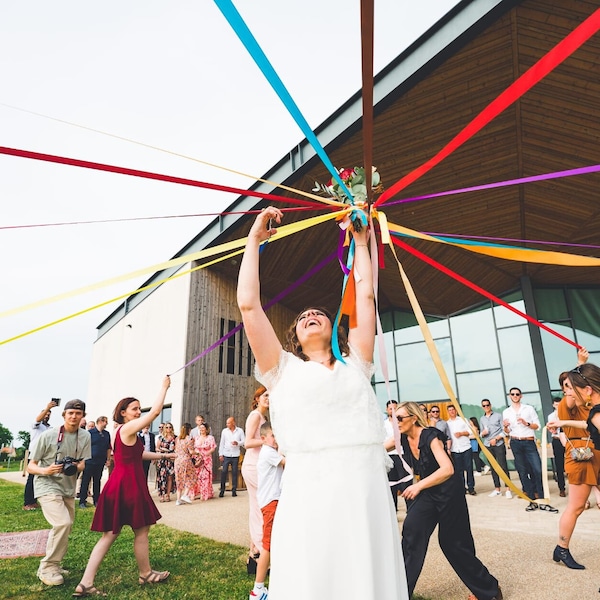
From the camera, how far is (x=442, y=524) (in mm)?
3336

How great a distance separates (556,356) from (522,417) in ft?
21.9

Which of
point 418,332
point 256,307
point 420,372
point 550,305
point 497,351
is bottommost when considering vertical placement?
point 256,307

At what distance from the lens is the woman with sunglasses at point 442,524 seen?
3.23 metres

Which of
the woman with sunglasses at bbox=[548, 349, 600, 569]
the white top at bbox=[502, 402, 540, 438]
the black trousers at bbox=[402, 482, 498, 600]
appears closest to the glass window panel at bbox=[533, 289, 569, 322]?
the white top at bbox=[502, 402, 540, 438]

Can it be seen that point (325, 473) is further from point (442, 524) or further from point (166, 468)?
point (166, 468)

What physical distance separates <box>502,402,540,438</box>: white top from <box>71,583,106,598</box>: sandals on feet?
6.85m

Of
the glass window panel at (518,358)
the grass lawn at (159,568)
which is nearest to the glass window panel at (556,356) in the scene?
the glass window panel at (518,358)

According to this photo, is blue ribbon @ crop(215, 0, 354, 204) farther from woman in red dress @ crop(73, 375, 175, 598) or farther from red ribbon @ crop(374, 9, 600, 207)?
woman in red dress @ crop(73, 375, 175, 598)

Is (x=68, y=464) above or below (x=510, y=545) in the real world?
above

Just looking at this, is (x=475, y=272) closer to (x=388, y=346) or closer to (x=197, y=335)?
(x=388, y=346)

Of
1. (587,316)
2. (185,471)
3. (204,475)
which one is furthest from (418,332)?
(185,471)

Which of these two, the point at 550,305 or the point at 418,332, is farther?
the point at 418,332

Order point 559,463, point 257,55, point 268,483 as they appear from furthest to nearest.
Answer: point 559,463 → point 268,483 → point 257,55

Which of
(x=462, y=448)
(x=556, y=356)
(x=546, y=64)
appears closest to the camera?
(x=546, y=64)
